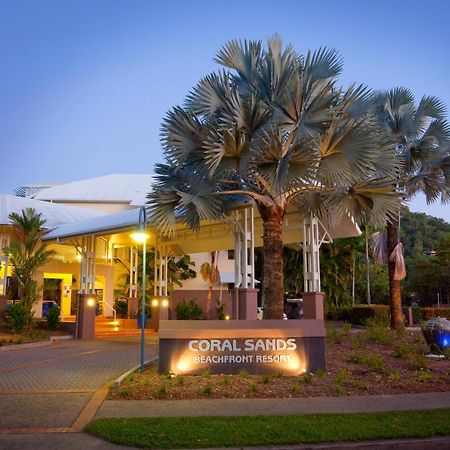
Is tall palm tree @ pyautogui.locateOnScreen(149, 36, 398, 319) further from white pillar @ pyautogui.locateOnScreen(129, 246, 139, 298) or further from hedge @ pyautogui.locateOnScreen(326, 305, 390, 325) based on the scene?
hedge @ pyautogui.locateOnScreen(326, 305, 390, 325)

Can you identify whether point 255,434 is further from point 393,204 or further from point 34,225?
point 34,225

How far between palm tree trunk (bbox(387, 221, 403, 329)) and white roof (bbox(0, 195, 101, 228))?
14.8 m

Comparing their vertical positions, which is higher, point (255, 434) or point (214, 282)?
point (214, 282)

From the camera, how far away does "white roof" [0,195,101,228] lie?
23.6 meters

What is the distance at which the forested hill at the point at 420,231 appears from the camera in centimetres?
6034

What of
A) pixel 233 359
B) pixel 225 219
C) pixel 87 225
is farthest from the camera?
pixel 87 225

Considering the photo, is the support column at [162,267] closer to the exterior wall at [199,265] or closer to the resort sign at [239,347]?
the exterior wall at [199,265]

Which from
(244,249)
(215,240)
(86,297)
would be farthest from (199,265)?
(244,249)

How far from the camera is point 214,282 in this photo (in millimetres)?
28547

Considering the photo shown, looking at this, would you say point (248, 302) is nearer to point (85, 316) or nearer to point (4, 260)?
point (85, 316)

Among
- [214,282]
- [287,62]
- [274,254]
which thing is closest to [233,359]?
[274,254]

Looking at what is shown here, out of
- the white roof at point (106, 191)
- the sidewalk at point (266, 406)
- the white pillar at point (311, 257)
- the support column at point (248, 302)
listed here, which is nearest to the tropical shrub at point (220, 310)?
the white roof at point (106, 191)

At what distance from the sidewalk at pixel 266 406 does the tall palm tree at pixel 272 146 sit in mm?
4606

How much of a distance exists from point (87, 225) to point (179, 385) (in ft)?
41.4
